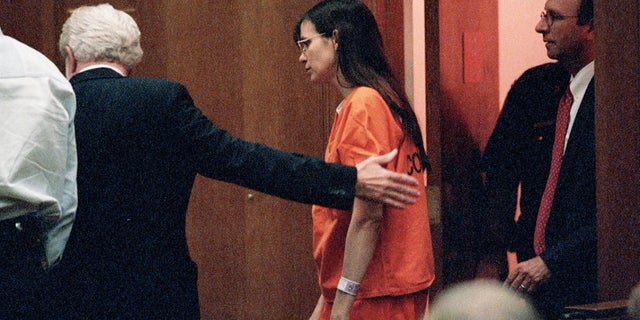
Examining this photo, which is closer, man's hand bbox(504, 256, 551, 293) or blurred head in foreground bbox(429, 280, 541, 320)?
blurred head in foreground bbox(429, 280, 541, 320)

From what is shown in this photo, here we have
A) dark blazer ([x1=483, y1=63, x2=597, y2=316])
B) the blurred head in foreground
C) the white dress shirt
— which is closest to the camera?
the blurred head in foreground

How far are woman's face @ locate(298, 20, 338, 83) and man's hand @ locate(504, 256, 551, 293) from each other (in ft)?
2.51

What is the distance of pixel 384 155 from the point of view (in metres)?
2.06

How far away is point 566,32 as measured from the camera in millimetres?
2746

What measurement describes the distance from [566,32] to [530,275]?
2.54 ft

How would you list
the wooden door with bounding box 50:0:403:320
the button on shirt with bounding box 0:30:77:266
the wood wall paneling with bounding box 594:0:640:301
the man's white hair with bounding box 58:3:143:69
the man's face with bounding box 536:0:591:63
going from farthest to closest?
the wooden door with bounding box 50:0:403:320 → the man's face with bounding box 536:0:591:63 → the man's white hair with bounding box 58:3:143:69 → the wood wall paneling with bounding box 594:0:640:301 → the button on shirt with bounding box 0:30:77:266

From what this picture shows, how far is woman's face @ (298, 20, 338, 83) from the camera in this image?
2.39 m

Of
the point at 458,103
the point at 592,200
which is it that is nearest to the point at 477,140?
the point at 458,103

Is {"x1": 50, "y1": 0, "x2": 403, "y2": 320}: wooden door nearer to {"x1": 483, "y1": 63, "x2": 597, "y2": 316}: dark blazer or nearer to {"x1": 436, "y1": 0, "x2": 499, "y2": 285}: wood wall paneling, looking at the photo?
{"x1": 436, "y1": 0, "x2": 499, "y2": 285}: wood wall paneling

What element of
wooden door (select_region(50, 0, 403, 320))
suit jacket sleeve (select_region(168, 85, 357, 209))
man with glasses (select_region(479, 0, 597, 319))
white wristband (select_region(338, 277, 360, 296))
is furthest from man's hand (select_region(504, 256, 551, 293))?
wooden door (select_region(50, 0, 403, 320))

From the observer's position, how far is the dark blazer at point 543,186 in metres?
2.44

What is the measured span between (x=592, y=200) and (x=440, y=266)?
784 mm

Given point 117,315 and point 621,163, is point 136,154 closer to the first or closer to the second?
point 117,315

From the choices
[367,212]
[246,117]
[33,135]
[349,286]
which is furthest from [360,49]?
[33,135]
